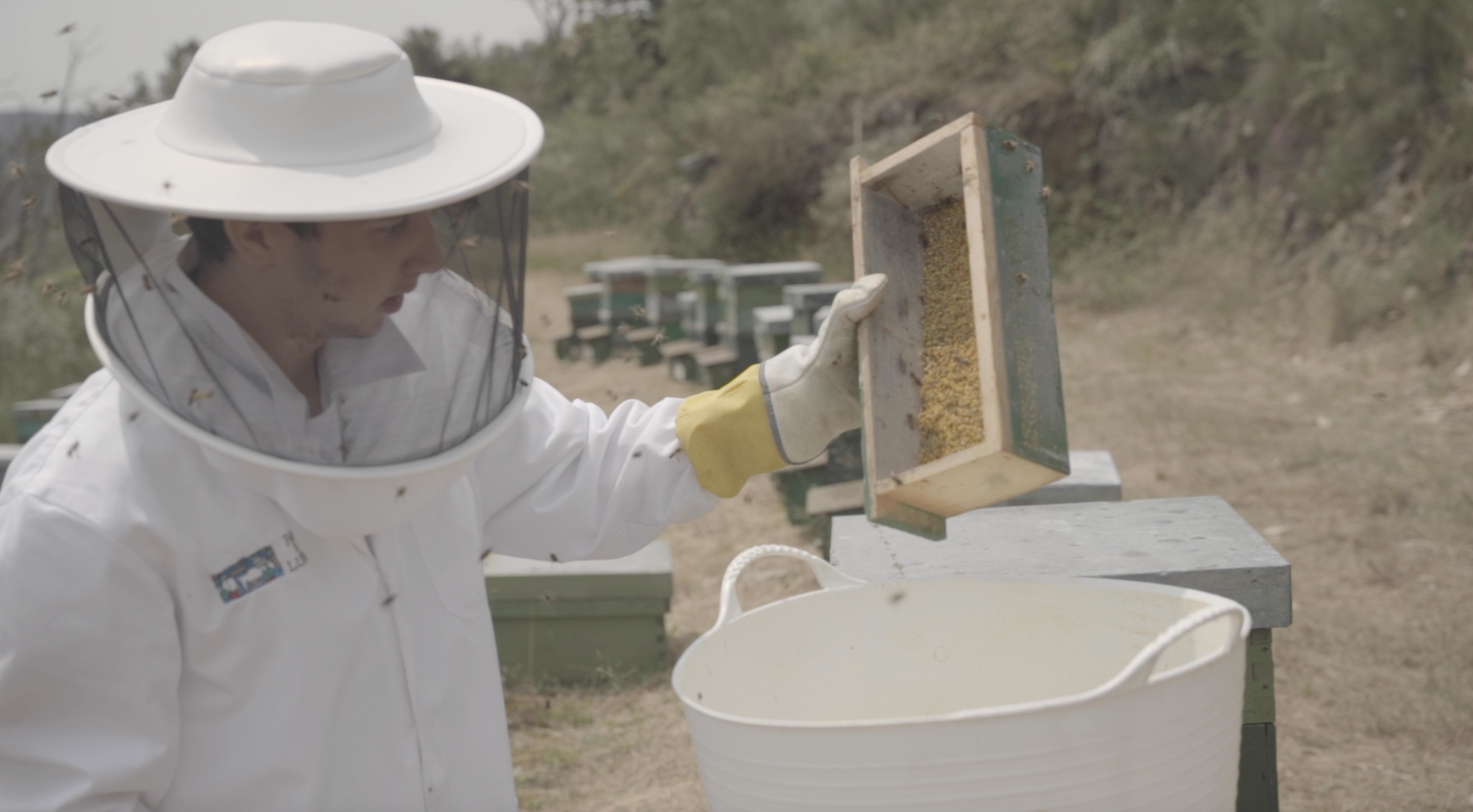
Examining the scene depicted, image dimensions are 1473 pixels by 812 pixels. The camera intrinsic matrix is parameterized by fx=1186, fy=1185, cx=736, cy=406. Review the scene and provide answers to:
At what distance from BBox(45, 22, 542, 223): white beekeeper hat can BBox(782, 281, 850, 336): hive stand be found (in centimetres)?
478

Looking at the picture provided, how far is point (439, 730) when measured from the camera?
1.67m

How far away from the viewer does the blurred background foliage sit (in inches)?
323

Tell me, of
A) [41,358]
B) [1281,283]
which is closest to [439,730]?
[41,358]

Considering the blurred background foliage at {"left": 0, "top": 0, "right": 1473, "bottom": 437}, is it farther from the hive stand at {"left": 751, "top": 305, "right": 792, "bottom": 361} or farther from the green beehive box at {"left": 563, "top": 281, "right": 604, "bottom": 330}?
the green beehive box at {"left": 563, "top": 281, "right": 604, "bottom": 330}

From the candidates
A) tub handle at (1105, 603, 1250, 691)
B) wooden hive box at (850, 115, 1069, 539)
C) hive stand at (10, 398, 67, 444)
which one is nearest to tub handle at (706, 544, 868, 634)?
wooden hive box at (850, 115, 1069, 539)

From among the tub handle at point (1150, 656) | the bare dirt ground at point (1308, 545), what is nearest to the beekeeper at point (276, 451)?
the tub handle at point (1150, 656)

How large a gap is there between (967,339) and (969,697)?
1.85ft

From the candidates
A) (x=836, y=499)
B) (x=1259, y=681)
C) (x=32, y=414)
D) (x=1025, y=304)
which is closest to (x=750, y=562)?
(x=1025, y=304)

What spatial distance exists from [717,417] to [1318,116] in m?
9.28

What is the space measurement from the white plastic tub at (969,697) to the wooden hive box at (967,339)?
0.17 metres

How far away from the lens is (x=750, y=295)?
27.1ft

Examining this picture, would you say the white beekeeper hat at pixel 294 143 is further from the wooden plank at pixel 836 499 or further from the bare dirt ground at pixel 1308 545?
the wooden plank at pixel 836 499

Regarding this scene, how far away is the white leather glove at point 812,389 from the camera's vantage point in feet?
6.05

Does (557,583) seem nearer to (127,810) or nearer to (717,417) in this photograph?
(717,417)
